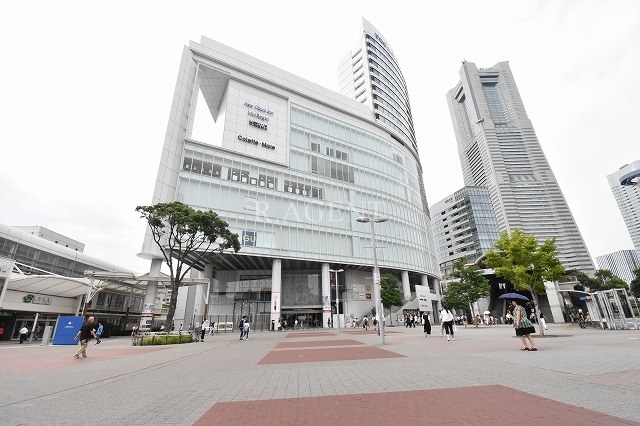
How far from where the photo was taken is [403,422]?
3889 millimetres

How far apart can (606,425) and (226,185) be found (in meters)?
40.1

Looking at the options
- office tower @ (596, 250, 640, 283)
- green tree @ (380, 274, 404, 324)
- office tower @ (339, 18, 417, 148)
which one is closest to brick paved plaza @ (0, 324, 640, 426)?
green tree @ (380, 274, 404, 324)

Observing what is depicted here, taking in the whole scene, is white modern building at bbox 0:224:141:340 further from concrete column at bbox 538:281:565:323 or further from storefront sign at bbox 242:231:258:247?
concrete column at bbox 538:281:565:323

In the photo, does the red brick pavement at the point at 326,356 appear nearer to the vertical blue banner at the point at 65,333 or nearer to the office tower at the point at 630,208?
the vertical blue banner at the point at 65,333

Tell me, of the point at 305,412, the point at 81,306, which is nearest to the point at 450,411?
the point at 305,412

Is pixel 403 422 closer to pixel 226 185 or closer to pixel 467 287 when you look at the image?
pixel 226 185

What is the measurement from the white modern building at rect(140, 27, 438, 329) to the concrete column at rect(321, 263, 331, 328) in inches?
5.6

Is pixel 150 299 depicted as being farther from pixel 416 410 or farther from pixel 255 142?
pixel 416 410

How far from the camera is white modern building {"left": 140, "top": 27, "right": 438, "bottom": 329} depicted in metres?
39.1

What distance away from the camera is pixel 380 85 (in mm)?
71938

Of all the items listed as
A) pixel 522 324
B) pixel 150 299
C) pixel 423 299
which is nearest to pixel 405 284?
pixel 423 299

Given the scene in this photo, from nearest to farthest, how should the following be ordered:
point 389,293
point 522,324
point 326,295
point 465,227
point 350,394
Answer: point 350,394 < point 522,324 < point 326,295 < point 389,293 < point 465,227

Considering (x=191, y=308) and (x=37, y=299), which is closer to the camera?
(x=37, y=299)

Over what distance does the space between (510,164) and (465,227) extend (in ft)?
259
